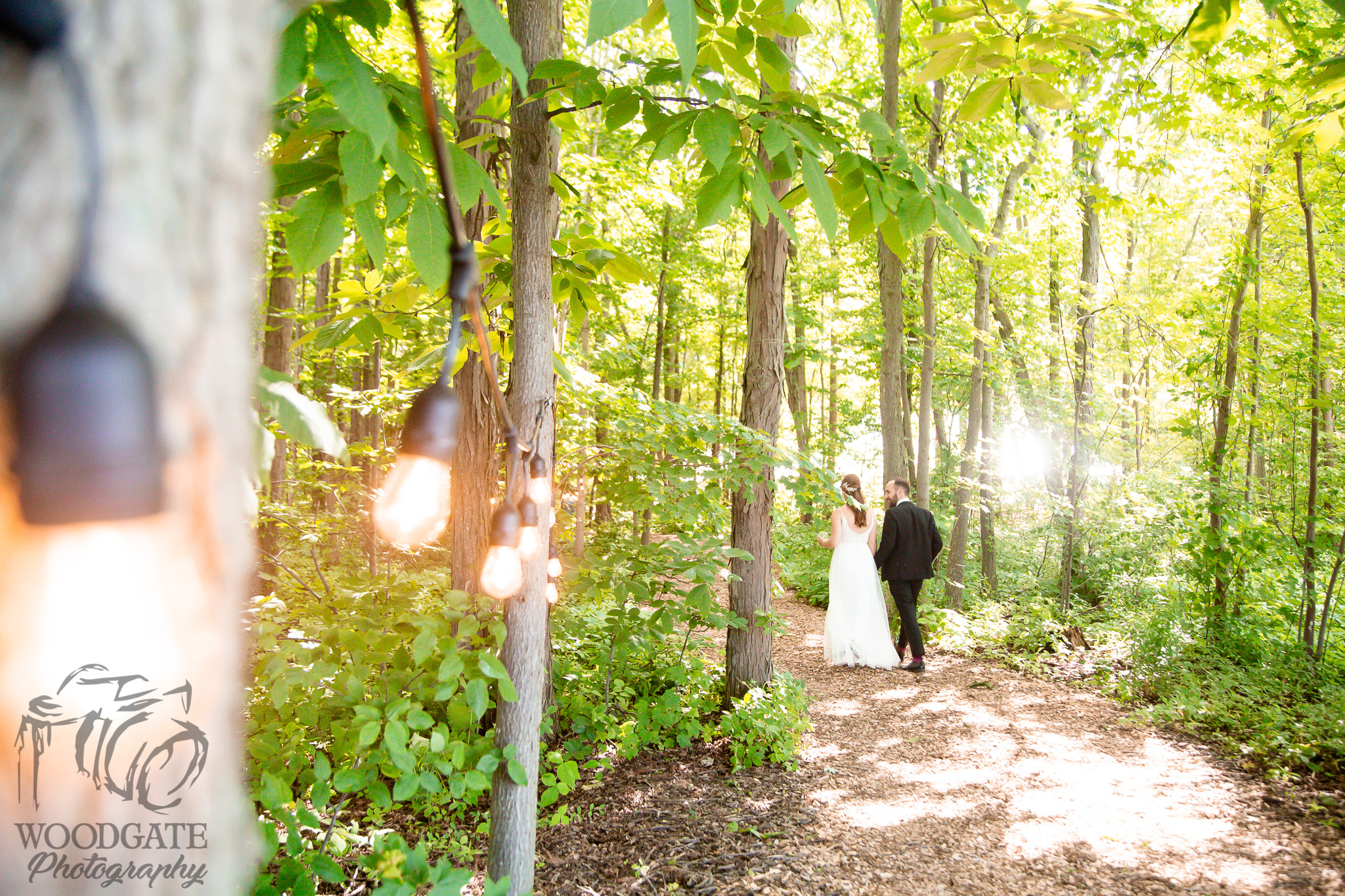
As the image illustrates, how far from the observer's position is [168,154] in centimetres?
45

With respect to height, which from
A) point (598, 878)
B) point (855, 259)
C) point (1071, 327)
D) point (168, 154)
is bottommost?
point (598, 878)

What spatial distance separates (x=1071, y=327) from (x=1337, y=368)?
402 centimetres

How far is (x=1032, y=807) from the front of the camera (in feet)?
13.6

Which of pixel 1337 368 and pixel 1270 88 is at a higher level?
pixel 1270 88

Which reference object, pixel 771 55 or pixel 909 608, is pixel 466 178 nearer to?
pixel 771 55

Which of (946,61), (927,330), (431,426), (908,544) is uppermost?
(927,330)

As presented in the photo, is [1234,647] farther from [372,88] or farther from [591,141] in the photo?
[591,141]

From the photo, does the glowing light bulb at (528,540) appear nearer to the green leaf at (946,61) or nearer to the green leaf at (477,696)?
the green leaf at (477,696)

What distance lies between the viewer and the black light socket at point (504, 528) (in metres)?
1.81

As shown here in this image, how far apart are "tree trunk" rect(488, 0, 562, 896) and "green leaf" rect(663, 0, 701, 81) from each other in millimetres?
1333

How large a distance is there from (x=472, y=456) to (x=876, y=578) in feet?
16.1

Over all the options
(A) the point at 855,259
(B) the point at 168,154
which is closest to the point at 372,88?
(B) the point at 168,154

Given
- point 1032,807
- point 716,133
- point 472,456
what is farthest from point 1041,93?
point 1032,807

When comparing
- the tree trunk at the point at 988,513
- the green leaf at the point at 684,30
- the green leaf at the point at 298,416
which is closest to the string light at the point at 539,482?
the green leaf at the point at 298,416
